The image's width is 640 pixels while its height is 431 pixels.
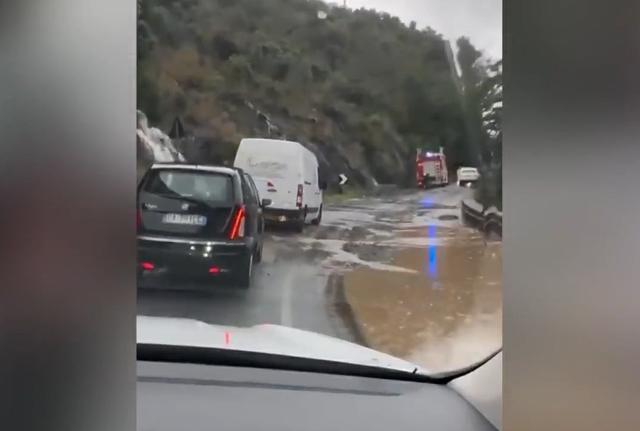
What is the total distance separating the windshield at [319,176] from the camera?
5.28 feet

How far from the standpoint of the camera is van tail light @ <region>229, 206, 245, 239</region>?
168 centimetres

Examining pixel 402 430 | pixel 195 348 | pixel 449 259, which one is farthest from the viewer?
pixel 449 259

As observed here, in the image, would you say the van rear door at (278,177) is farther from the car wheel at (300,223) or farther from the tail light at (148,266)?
the tail light at (148,266)

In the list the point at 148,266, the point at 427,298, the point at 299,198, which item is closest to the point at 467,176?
the point at 427,298

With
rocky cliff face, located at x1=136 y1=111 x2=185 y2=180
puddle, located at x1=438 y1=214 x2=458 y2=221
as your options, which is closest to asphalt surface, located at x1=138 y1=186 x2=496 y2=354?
puddle, located at x1=438 y1=214 x2=458 y2=221

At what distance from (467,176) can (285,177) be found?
16.3 inches

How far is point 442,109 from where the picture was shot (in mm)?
1644

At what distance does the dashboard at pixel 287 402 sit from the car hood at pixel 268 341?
5 cm
